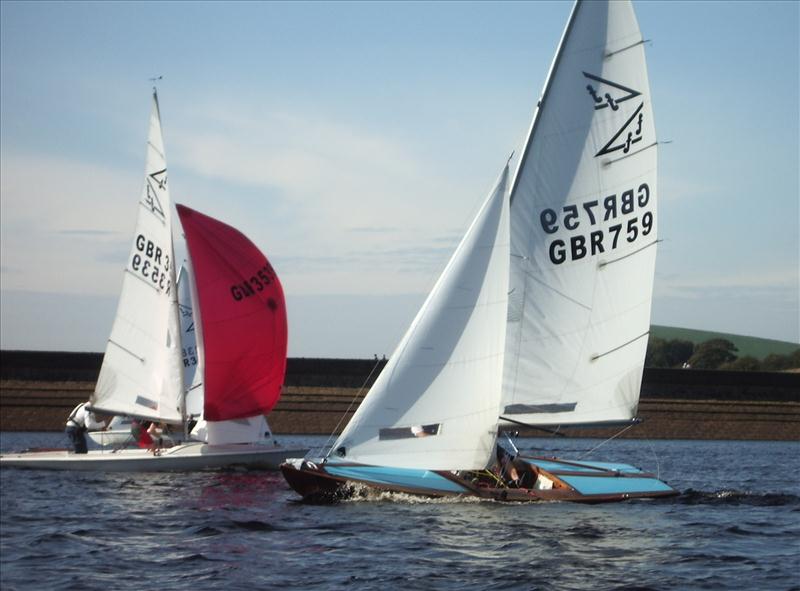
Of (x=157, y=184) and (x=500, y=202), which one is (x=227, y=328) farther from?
(x=500, y=202)

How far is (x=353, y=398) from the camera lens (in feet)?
212

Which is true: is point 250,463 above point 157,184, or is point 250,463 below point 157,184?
below

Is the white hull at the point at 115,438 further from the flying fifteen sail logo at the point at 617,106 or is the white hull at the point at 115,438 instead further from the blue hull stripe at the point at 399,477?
the flying fifteen sail logo at the point at 617,106

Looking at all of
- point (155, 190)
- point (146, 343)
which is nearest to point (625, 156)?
point (155, 190)

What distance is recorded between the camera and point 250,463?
33.8 meters

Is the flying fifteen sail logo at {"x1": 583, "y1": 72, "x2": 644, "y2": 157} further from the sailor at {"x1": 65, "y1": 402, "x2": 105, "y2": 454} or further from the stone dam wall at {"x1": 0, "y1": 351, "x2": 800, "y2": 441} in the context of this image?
the stone dam wall at {"x1": 0, "y1": 351, "x2": 800, "y2": 441}

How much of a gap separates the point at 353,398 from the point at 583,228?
3924 centimetres

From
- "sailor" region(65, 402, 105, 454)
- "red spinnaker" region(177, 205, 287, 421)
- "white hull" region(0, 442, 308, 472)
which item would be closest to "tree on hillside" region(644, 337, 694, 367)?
"sailor" region(65, 402, 105, 454)

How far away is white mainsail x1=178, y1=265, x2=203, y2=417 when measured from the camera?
128ft

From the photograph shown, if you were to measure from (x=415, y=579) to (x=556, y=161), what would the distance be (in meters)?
11.2

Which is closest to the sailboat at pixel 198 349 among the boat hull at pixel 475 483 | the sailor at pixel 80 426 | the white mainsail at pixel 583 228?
the sailor at pixel 80 426

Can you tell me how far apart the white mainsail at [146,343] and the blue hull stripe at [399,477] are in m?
11.5

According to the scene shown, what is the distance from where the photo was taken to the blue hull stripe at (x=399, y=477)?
2445 cm

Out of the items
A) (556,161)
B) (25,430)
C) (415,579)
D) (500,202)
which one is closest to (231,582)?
(415,579)
